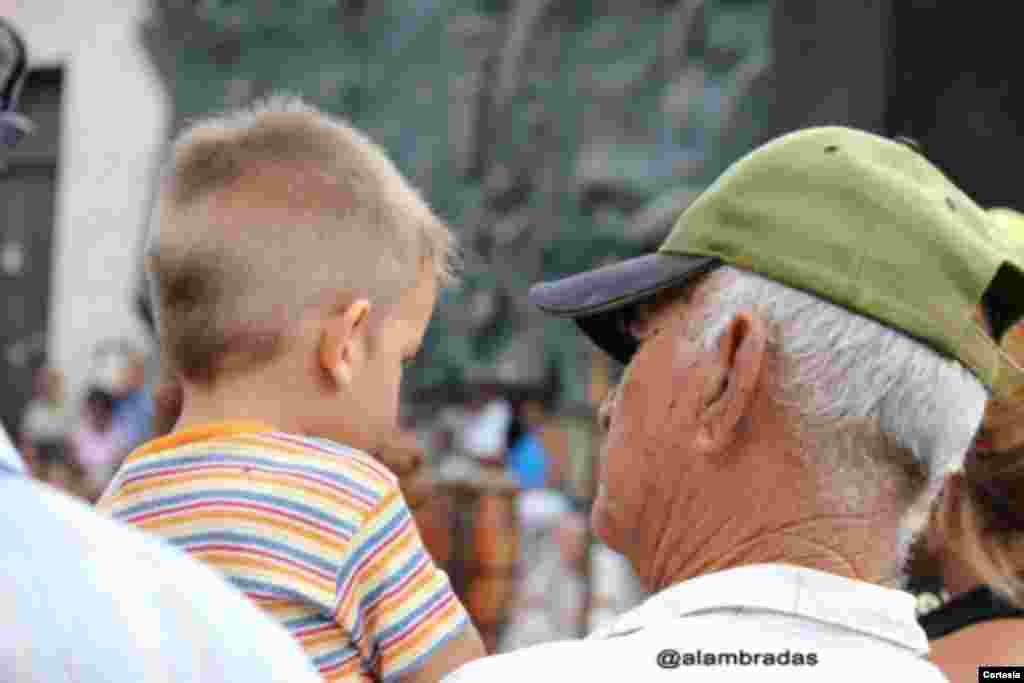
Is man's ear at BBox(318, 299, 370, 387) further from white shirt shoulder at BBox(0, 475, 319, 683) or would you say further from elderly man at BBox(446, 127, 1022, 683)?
white shirt shoulder at BBox(0, 475, 319, 683)

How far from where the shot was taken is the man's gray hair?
1472 millimetres

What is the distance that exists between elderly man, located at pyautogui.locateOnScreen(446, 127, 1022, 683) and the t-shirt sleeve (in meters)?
0.21

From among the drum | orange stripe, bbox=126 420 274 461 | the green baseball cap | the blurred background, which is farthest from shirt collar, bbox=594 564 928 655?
the blurred background

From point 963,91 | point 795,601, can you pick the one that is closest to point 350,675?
point 795,601

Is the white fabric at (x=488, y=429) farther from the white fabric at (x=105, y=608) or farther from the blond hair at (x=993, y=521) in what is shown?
the white fabric at (x=105, y=608)

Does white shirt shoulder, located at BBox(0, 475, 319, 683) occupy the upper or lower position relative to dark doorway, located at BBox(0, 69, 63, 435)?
upper

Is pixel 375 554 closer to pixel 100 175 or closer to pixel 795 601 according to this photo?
pixel 795 601

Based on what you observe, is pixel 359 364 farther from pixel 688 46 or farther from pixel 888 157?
pixel 688 46

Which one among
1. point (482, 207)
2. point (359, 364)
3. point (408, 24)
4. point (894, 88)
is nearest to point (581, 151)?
point (482, 207)

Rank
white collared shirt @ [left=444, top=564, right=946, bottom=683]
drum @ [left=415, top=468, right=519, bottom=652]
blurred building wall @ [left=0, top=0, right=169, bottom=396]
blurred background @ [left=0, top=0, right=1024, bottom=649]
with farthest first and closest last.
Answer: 1. blurred building wall @ [left=0, top=0, right=169, bottom=396]
2. blurred background @ [left=0, top=0, right=1024, bottom=649]
3. drum @ [left=415, top=468, right=519, bottom=652]
4. white collared shirt @ [left=444, top=564, right=946, bottom=683]

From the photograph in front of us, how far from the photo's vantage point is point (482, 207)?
40.1ft

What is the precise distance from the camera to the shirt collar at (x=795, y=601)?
148 cm

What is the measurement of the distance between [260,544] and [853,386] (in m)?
0.62

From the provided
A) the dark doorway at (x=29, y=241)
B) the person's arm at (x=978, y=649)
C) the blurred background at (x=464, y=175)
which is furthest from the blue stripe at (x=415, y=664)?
the dark doorway at (x=29, y=241)
